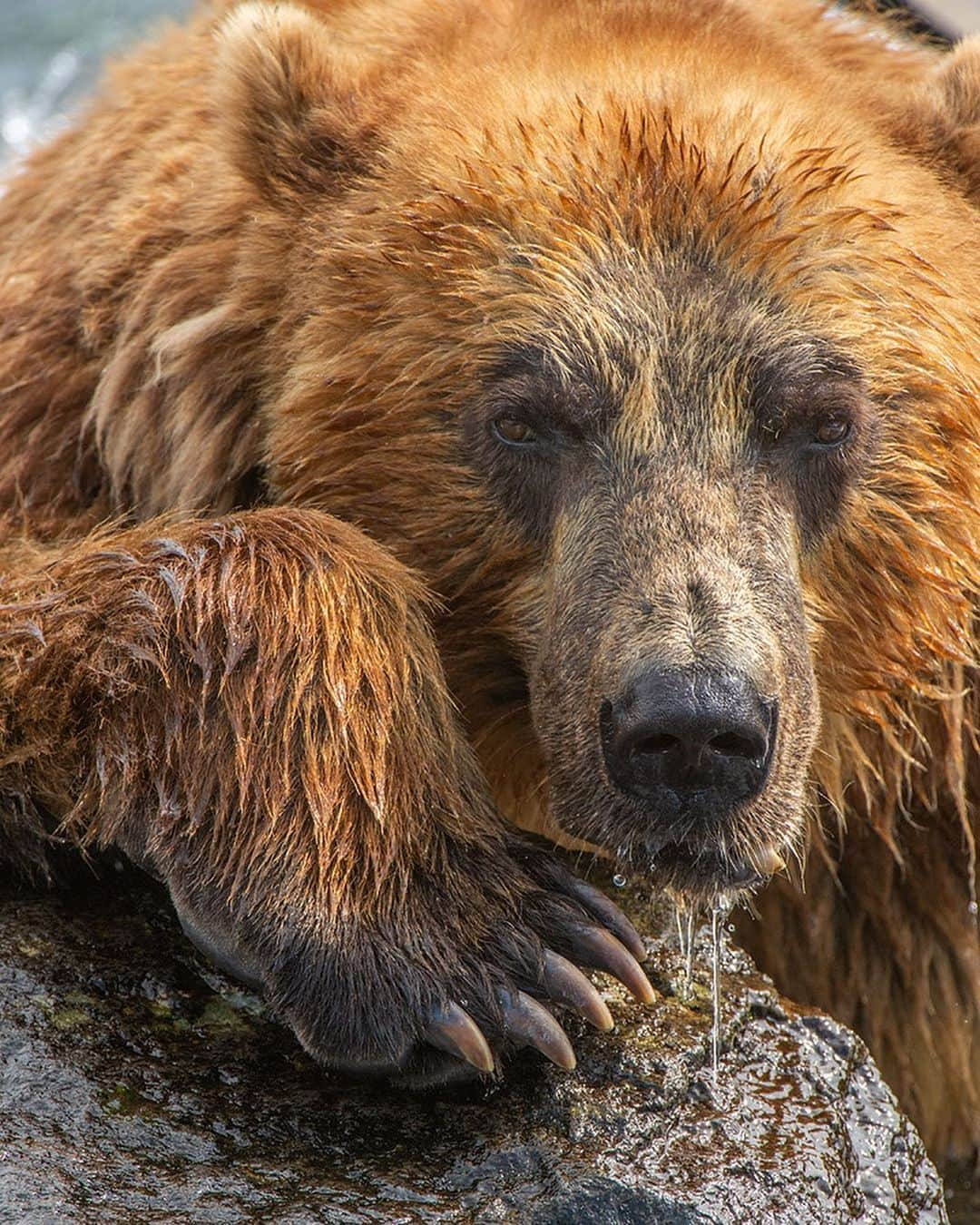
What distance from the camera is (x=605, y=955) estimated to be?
11.0ft

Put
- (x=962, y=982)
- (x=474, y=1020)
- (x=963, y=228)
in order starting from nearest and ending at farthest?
1. (x=474, y=1020)
2. (x=963, y=228)
3. (x=962, y=982)

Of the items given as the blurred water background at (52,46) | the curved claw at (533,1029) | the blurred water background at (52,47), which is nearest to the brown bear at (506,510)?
the curved claw at (533,1029)

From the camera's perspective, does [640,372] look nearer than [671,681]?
No

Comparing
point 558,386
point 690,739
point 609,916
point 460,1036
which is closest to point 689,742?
point 690,739

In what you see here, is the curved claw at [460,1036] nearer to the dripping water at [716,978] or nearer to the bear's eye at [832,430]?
the dripping water at [716,978]

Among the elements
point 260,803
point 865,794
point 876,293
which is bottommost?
point 865,794

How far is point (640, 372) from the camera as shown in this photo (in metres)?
3.73

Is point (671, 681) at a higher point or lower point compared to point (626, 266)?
lower

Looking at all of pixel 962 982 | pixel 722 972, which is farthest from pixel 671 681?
pixel 962 982

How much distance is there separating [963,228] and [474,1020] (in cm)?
220

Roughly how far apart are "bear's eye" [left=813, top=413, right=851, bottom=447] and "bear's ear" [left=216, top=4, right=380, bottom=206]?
4.16 feet

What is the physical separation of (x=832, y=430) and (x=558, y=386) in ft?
1.98

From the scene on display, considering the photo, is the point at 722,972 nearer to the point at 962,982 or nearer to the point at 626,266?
the point at 962,982

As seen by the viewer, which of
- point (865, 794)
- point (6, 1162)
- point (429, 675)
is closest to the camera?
point (6, 1162)
